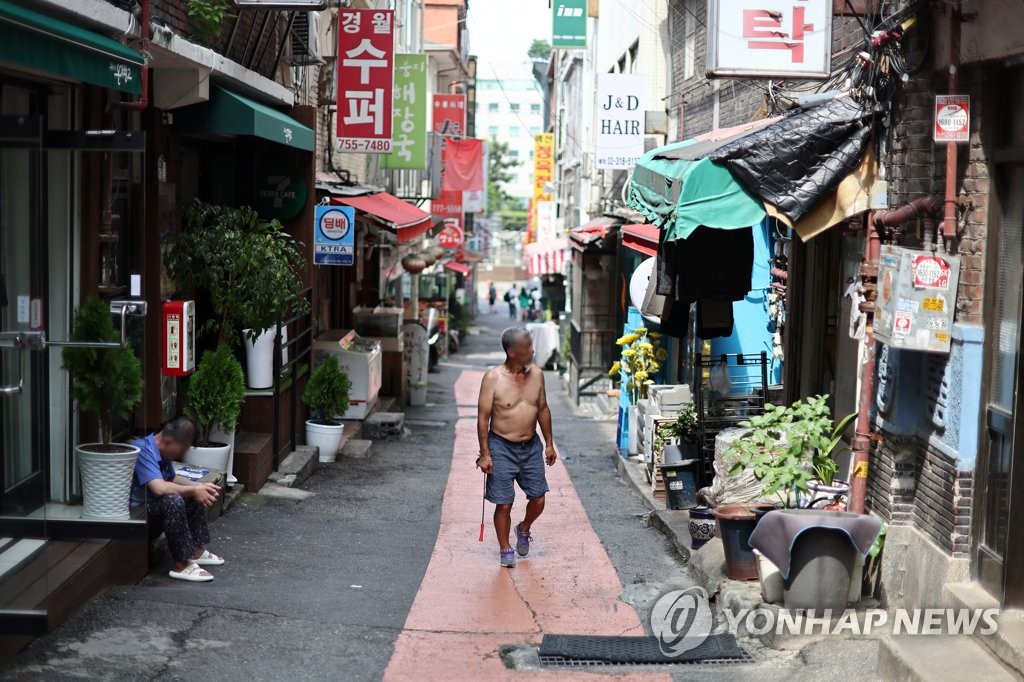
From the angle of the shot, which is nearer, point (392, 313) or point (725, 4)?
point (725, 4)

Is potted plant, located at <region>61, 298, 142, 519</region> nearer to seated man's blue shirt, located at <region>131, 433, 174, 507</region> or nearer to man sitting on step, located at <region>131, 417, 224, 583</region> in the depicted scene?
seated man's blue shirt, located at <region>131, 433, 174, 507</region>

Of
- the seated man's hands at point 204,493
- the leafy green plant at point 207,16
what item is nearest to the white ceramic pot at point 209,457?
the seated man's hands at point 204,493

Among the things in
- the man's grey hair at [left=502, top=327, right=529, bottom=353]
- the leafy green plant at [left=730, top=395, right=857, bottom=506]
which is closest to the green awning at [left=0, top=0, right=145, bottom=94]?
the man's grey hair at [left=502, top=327, right=529, bottom=353]

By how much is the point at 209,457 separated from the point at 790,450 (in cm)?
508

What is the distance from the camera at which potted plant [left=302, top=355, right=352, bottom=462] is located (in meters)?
13.7

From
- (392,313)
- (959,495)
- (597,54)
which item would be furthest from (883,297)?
(597,54)

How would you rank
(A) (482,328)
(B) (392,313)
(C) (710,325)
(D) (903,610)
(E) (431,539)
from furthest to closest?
(A) (482,328)
(B) (392,313)
(C) (710,325)
(E) (431,539)
(D) (903,610)

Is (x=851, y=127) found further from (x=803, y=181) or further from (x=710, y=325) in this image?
(x=710, y=325)

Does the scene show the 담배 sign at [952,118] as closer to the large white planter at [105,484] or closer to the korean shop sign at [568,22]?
the large white planter at [105,484]

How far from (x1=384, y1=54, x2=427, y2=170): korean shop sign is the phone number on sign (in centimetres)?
342

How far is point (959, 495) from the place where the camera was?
6.23 meters

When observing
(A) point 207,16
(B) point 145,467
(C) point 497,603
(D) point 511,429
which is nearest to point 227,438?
(B) point 145,467

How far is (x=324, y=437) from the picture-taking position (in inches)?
542

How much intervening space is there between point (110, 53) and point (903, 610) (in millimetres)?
5424
